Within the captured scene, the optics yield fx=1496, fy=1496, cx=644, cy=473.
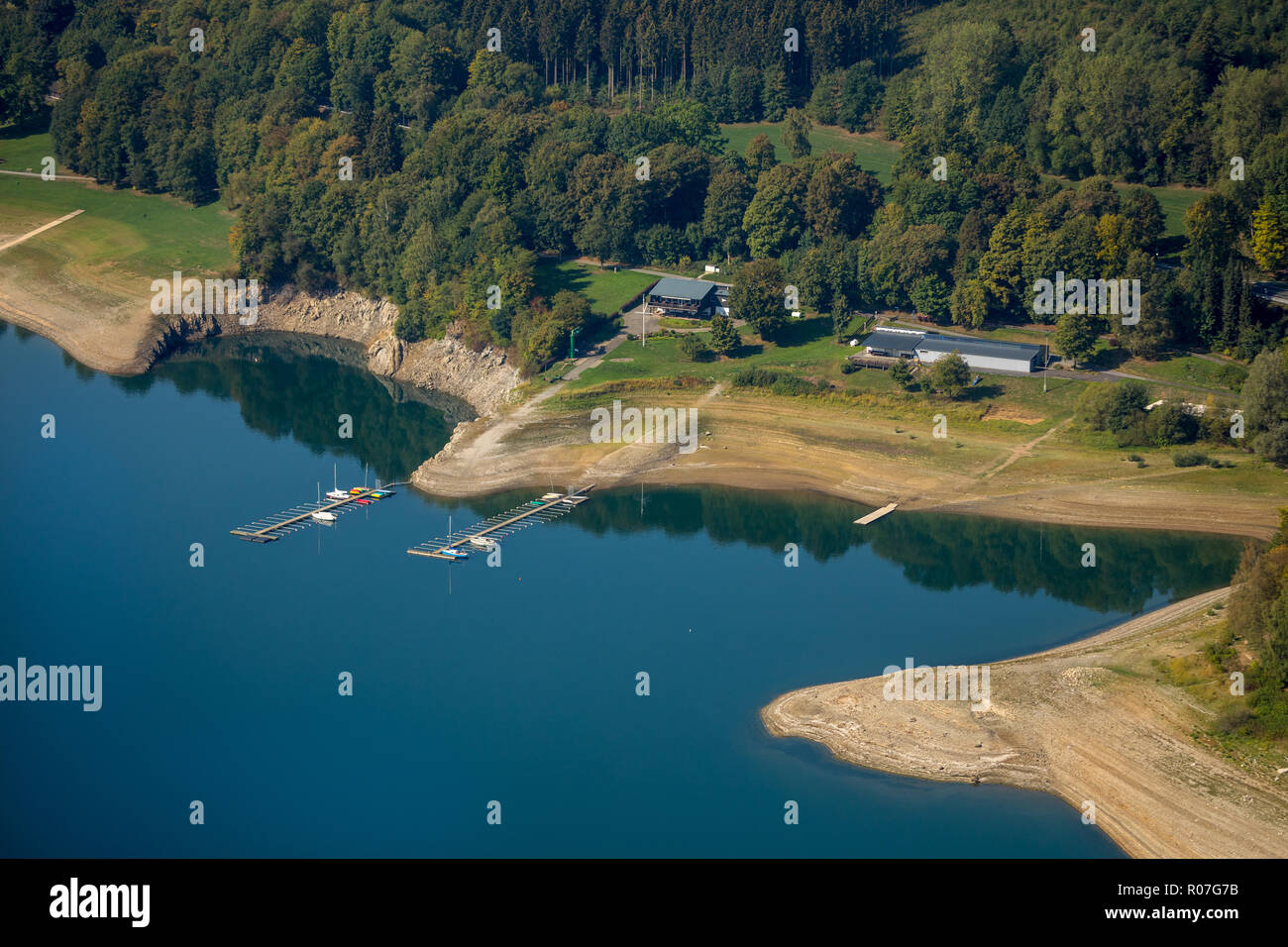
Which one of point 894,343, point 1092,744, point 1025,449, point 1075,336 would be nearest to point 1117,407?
point 1025,449

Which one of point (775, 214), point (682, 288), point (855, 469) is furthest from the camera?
point (775, 214)

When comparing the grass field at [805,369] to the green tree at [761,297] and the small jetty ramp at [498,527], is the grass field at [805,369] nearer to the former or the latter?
the green tree at [761,297]

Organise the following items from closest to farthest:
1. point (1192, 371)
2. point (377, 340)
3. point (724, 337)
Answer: point (1192, 371) → point (724, 337) → point (377, 340)

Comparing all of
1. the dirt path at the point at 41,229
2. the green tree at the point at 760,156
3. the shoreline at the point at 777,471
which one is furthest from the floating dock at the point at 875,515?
the dirt path at the point at 41,229

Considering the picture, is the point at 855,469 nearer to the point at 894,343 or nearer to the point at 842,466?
the point at 842,466

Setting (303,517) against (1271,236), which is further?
(1271,236)

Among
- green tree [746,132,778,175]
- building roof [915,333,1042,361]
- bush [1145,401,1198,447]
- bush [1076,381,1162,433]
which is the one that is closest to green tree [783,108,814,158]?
green tree [746,132,778,175]

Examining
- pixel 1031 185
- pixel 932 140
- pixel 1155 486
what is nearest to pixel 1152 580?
pixel 1155 486
